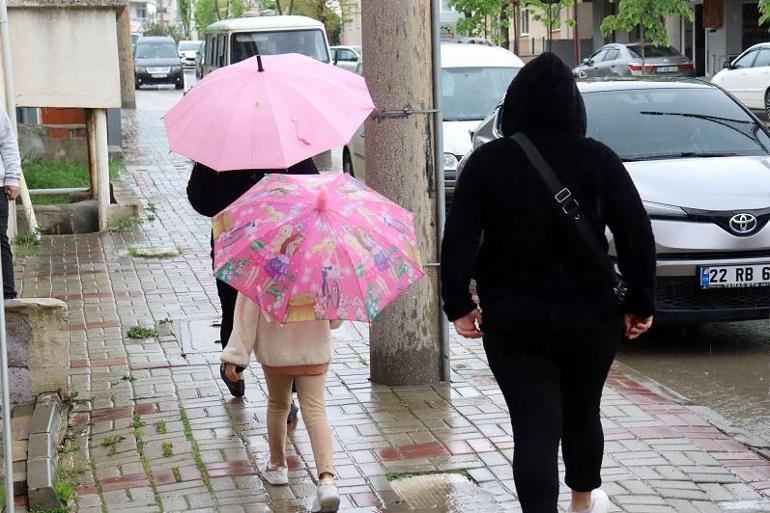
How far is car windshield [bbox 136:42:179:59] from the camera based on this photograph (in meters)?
47.0

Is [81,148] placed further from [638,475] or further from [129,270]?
[638,475]

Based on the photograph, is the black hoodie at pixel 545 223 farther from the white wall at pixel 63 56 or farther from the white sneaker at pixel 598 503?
the white wall at pixel 63 56

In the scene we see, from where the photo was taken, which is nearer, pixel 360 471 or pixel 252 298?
pixel 252 298

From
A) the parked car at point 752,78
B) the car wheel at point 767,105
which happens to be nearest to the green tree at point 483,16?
the parked car at point 752,78

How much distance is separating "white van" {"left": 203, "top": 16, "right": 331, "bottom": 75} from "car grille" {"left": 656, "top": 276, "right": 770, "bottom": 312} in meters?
16.1

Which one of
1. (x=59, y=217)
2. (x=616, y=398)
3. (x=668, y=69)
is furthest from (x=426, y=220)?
(x=668, y=69)

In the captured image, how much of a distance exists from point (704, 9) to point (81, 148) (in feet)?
91.3

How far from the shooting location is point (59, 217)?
42.6 feet

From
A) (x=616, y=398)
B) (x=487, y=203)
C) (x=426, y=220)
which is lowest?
(x=616, y=398)

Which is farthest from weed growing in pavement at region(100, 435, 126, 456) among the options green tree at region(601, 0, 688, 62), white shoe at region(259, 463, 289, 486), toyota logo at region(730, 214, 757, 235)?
green tree at region(601, 0, 688, 62)

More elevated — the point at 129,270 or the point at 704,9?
the point at 704,9

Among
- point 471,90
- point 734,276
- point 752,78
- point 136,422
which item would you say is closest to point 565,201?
point 136,422

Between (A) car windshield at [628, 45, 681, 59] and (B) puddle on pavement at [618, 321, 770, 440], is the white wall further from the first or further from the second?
(A) car windshield at [628, 45, 681, 59]

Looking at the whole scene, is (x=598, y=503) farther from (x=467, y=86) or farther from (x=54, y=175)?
(x=54, y=175)
